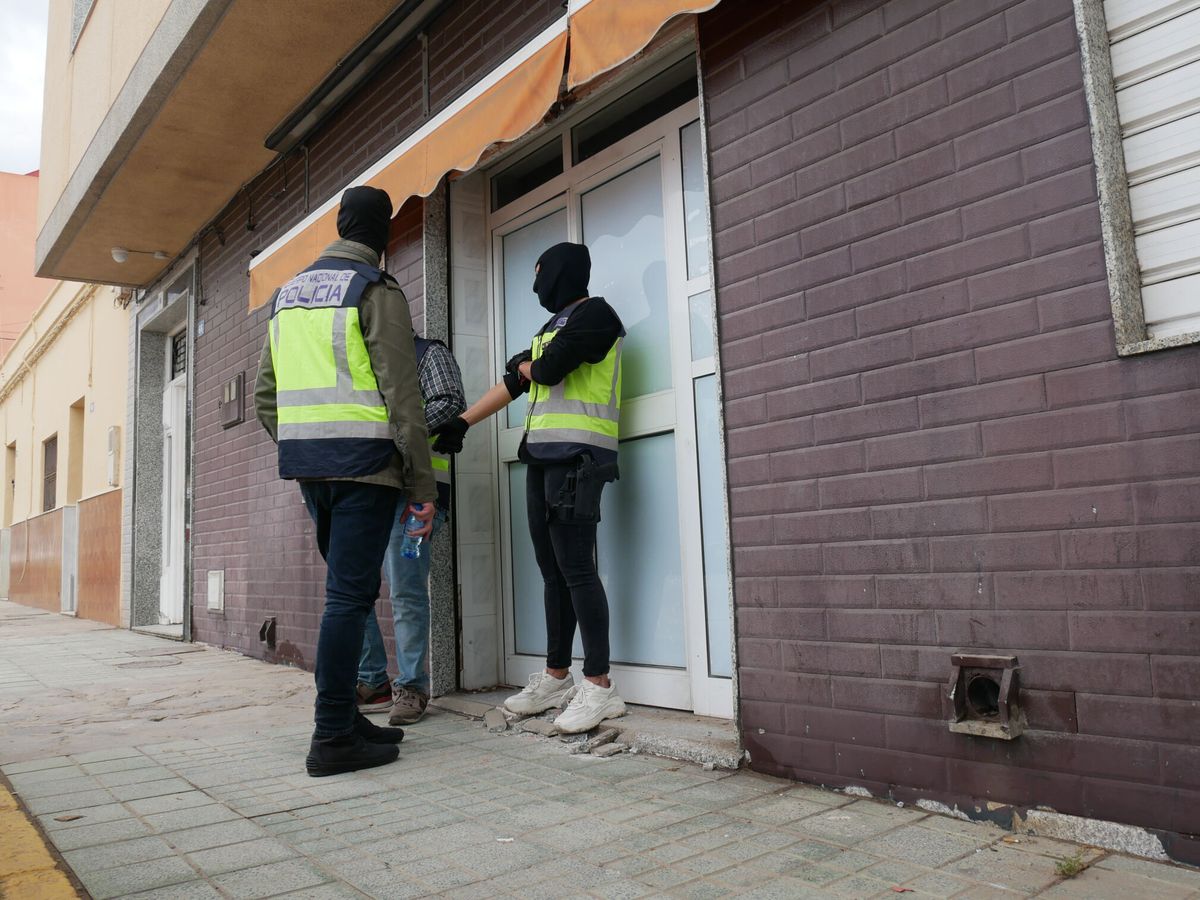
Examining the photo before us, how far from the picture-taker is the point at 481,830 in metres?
2.50

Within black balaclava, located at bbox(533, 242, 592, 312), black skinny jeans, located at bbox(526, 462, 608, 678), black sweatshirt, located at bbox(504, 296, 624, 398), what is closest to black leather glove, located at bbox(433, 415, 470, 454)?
black skinny jeans, located at bbox(526, 462, 608, 678)

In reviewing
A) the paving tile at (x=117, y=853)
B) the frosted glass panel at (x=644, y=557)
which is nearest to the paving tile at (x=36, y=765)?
the paving tile at (x=117, y=853)

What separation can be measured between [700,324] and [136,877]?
2734 mm

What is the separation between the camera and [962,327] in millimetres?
2496

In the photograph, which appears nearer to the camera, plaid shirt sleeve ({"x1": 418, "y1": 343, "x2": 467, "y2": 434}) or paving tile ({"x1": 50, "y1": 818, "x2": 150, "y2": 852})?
paving tile ({"x1": 50, "y1": 818, "x2": 150, "y2": 852})

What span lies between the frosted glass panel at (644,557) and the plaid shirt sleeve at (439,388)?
31.2 inches

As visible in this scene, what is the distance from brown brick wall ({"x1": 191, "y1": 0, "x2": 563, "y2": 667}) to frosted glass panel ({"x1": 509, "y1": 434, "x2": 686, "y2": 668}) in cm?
173

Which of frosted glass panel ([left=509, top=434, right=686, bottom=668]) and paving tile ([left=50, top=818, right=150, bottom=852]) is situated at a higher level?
frosted glass panel ([left=509, top=434, right=686, bottom=668])

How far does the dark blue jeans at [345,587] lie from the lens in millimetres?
3189

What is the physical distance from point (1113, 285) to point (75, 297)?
14184mm

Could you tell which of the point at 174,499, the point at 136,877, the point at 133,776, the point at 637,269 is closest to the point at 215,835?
the point at 136,877

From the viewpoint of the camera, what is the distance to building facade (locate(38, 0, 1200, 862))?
2207 mm

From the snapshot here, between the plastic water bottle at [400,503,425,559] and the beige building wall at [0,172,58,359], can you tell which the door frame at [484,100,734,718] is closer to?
the plastic water bottle at [400,503,425,559]

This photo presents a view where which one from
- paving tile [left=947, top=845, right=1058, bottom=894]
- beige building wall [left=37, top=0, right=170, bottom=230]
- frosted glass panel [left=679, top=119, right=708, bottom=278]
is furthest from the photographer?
beige building wall [left=37, top=0, right=170, bottom=230]
